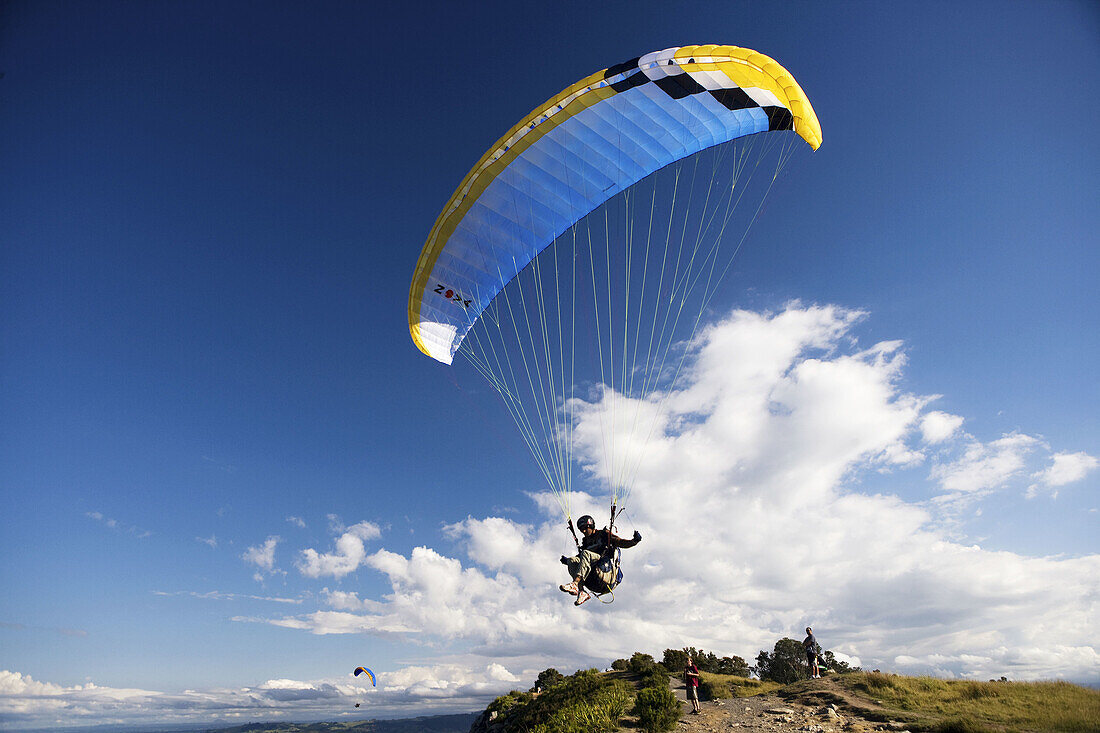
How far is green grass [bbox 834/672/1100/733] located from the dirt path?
0.80 metres

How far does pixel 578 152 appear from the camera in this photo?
10992mm

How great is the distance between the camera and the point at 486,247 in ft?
40.0

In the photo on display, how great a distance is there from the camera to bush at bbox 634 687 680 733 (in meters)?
10.5

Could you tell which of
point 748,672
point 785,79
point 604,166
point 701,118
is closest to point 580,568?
point 604,166

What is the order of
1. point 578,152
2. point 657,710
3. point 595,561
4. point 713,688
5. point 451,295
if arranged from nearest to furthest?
1. point 595,561
2. point 657,710
3. point 578,152
4. point 451,295
5. point 713,688

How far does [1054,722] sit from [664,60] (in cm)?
1367

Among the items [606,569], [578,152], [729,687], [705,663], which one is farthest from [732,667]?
[578,152]

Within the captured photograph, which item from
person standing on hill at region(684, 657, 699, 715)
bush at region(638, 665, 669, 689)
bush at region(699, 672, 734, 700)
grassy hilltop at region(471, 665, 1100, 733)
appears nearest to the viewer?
grassy hilltop at region(471, 665, 1100, 733)

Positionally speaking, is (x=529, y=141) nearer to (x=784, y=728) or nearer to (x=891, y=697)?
(x=784, y=728)

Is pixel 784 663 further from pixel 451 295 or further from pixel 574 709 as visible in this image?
pixel 451 295

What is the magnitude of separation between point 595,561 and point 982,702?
30.2 ft

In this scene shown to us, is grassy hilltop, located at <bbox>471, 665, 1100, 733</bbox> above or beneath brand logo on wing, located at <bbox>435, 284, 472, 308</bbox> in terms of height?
beneath

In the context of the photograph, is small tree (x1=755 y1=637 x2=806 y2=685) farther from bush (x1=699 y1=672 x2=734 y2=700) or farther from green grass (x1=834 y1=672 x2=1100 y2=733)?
green grass (x1=834 y1=672 x2=1100 y2=733)

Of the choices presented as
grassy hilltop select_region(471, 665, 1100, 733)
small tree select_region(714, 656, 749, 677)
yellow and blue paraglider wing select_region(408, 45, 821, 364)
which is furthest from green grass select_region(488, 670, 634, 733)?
yellow and blue paraglider wing select_region(408, 45, 821, 364)
